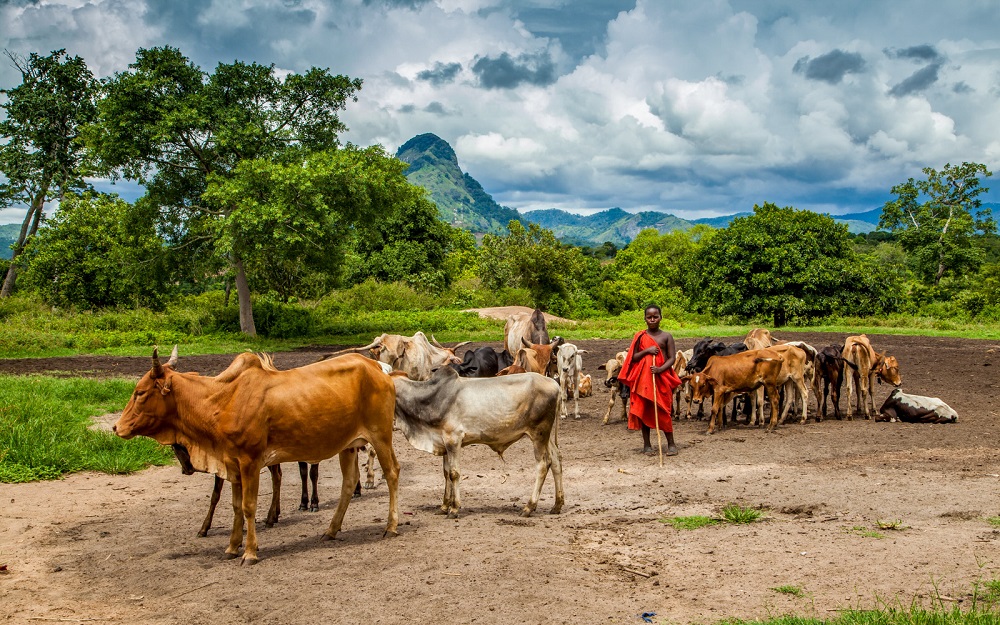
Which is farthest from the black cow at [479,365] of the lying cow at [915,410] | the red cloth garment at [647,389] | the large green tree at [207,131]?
the large green tree at [207,131]

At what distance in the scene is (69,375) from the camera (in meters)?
19.3

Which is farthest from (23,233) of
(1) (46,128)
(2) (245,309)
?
(2) (245,309)

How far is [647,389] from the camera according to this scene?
37.2 ft

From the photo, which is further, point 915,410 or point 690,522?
point 915,410

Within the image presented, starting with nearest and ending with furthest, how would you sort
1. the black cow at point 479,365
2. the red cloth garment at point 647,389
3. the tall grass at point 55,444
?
1. the tall grass at point 55,444
2. the red cloth garment at point 647,389
3. the black cow at point 479,365

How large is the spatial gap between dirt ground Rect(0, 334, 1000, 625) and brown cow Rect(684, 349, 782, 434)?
1785mm

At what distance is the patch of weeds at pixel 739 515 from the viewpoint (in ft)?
24.5

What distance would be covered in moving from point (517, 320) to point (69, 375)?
37.8 ft

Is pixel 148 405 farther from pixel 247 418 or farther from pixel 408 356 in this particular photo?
pixel 408 356

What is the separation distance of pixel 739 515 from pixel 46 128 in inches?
1636

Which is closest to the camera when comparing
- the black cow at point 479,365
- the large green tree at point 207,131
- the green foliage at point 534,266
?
the black cow at point 479,365

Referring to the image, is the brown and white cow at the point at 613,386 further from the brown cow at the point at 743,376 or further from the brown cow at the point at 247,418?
the brown cow at the point at 247,418

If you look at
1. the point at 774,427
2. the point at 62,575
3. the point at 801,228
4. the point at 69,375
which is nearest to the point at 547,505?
the point at 62,575

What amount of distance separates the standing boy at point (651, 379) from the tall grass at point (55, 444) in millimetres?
7039
